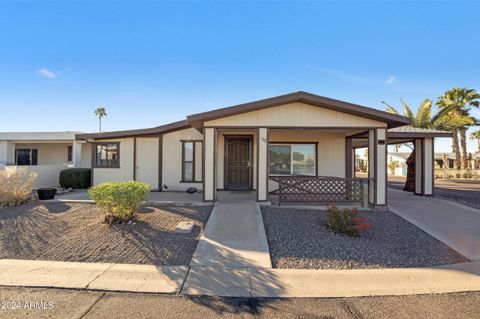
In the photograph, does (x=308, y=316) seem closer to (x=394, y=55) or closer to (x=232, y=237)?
(x=232, y=237)

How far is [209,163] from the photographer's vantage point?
840 centimetres

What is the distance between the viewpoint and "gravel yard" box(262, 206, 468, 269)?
4.64m

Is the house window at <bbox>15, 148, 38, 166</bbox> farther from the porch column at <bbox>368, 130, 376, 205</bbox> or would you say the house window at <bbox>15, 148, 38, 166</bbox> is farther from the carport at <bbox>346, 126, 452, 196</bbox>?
the porch column at <bbox>368, 130, 376, 205</bbox>

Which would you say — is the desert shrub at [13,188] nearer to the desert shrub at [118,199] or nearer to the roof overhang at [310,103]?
the desert shrub at [118,199]

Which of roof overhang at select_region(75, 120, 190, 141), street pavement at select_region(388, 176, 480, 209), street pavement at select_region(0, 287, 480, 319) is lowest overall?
street pavement at select_region(0, 287, 480, 319)

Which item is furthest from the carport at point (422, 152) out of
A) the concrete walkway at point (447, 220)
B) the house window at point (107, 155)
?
the house window at point (107, 155)

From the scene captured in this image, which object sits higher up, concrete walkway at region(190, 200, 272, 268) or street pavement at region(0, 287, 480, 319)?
concrete walkway at region(190, 200, 272, 268)

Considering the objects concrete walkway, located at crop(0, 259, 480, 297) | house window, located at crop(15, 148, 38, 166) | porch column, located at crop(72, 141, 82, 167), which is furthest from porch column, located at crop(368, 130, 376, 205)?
house window, located at crop(15, 148, 38, 166)

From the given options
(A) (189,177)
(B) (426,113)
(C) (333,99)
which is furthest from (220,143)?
(B) (426,113)

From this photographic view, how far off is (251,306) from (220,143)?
8.61 meters

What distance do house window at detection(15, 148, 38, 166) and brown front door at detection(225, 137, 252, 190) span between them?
17108 millimetres

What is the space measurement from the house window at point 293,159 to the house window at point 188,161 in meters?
3.58

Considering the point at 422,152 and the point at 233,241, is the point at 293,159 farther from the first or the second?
the point at 233,241

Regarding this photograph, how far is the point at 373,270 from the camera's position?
437 centimetres
